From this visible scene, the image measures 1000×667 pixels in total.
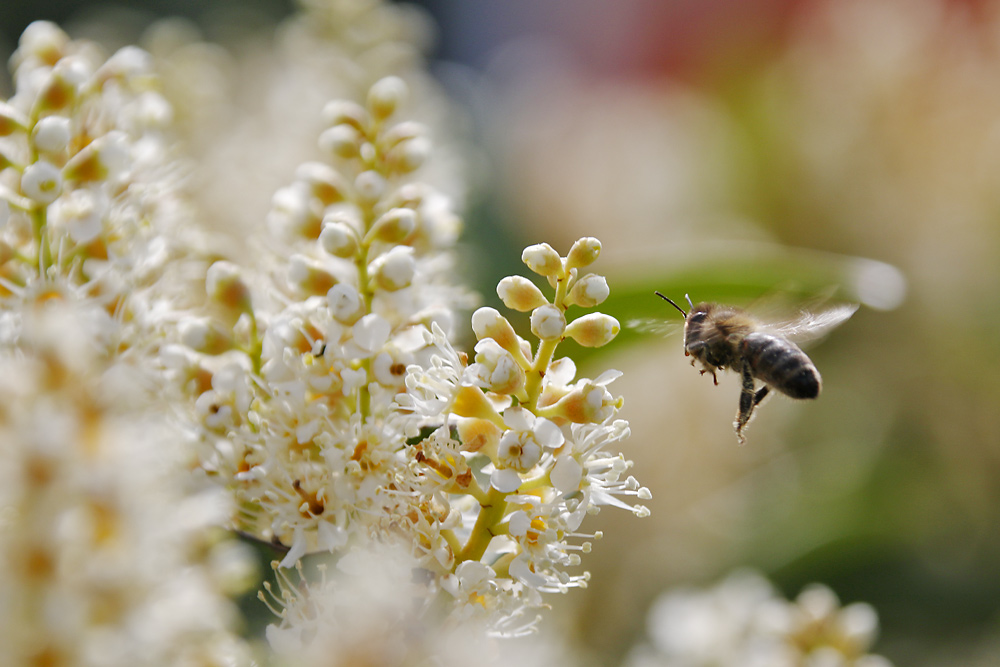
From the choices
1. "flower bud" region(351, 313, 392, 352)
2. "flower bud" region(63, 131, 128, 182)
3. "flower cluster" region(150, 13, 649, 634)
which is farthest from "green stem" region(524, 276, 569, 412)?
"flower bud" region(63, 131, 128, 182)

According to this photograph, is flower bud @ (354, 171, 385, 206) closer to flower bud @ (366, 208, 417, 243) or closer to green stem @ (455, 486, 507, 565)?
flower bud @ (366, 208, 417, 243)

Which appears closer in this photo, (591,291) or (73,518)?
(73,518)

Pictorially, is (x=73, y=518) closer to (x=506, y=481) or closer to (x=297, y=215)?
(x=506, y=481)

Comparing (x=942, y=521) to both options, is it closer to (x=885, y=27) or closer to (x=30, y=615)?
(x=885, y=27)

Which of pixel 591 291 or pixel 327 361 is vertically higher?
pixel 591 291

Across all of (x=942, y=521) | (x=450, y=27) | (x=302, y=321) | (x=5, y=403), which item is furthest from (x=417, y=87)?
(x=450, y=27)

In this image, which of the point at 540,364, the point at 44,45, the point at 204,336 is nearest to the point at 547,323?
the point at 540,364
